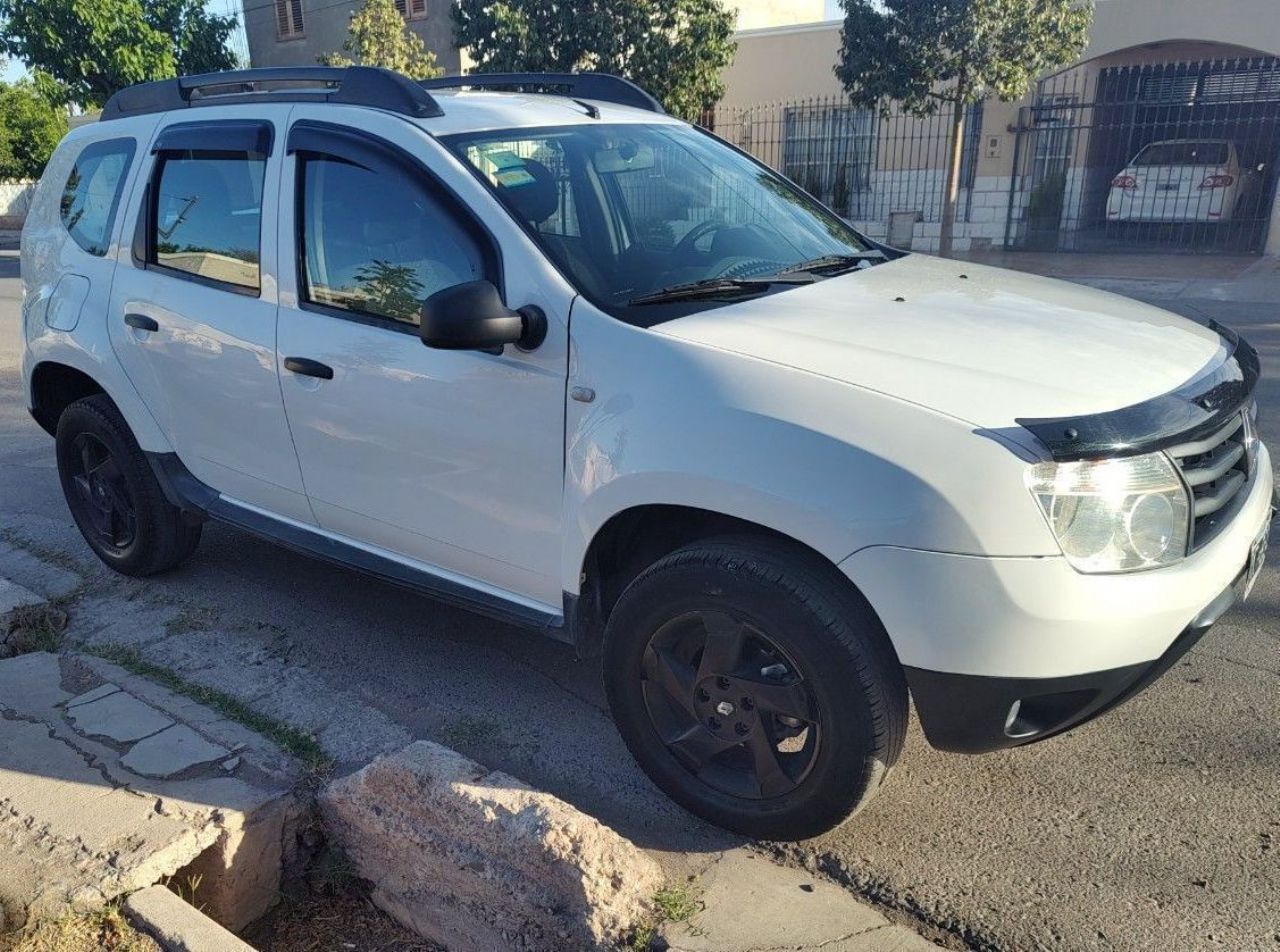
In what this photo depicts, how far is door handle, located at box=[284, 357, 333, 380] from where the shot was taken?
131 inches

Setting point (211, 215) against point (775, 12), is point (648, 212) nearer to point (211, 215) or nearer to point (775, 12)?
point (211, 215)

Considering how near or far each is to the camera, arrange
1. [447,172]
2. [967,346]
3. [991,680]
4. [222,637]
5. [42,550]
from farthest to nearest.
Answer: [42,550] < [222,637] < [447,172] < [967,346] < [991,680]

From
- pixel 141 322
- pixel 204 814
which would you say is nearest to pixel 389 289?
pixel 141 322

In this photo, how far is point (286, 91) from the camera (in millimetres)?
3689

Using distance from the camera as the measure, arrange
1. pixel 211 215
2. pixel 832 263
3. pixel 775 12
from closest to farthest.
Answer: pixel 832 263 → pixel 211 215 → pixel 775 12

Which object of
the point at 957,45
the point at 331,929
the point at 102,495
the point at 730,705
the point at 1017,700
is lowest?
the point at 331,929

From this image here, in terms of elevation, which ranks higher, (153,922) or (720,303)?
(720,303)

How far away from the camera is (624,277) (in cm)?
302

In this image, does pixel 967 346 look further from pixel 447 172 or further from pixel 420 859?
pixel 420 859

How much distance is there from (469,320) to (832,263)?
56.0 inches

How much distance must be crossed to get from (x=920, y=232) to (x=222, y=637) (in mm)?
17387

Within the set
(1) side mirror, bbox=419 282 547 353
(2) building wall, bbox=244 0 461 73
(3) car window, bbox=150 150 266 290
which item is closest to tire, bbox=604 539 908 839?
(1) side mirror, bbox=419 282 547 353

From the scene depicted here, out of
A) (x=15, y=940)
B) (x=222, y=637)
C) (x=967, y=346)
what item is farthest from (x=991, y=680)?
(x=222, y=637)

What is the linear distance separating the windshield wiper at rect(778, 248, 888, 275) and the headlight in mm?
1348
